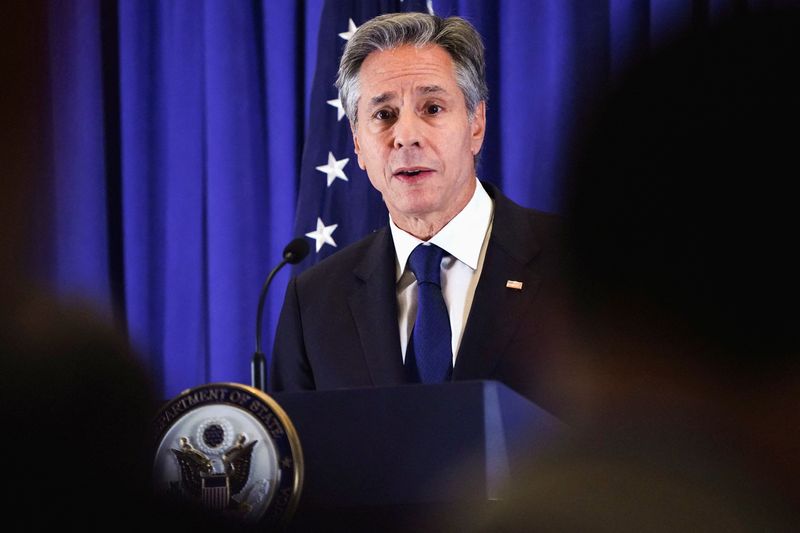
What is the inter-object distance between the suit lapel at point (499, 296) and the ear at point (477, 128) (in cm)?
33

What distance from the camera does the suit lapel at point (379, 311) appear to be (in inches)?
91.9

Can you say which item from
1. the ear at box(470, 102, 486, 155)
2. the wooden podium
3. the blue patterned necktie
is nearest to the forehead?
the ear at box(470, 102, 486, 155)

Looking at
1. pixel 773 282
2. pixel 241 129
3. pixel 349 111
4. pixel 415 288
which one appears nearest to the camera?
pixel 773 282

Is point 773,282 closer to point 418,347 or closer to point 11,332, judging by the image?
point 11,332

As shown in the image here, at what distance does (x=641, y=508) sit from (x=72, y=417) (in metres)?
0.33

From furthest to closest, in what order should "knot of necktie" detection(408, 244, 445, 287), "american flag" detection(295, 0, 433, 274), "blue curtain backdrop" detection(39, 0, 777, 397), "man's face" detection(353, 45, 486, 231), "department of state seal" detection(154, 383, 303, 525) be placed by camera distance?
"blue curtain backdrop" detection(39, 0, 777, 397) < "american flag" detection(295, 0, 433, 274) < "man's face" detection(353, 45, 486, 231) < "knot of necktie" detection(408, 244, 445, 287) < "department of state seal" detection(154, 383, 303, 525)

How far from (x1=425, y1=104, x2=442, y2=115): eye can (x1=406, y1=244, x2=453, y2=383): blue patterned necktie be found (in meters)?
0.54

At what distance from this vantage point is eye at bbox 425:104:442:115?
9.22ft

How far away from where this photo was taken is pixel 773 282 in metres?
0.57

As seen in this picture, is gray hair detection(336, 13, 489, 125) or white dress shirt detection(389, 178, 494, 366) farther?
gray hair detection(336, 13, 489, 125)

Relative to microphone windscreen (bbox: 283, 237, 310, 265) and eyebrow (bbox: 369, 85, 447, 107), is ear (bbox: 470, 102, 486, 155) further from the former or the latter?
microphone windscreen (bbox: 283, 237, 310, 265)

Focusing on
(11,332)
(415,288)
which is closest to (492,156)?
(415,288)

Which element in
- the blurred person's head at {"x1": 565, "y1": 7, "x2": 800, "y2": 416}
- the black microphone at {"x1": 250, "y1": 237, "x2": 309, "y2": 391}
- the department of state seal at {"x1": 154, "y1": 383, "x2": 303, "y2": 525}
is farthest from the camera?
the black microphone at {"x1": 250, "y1": 237, "x2": 309, "y2": 391}

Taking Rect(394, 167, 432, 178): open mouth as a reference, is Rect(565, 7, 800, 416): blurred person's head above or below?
below
